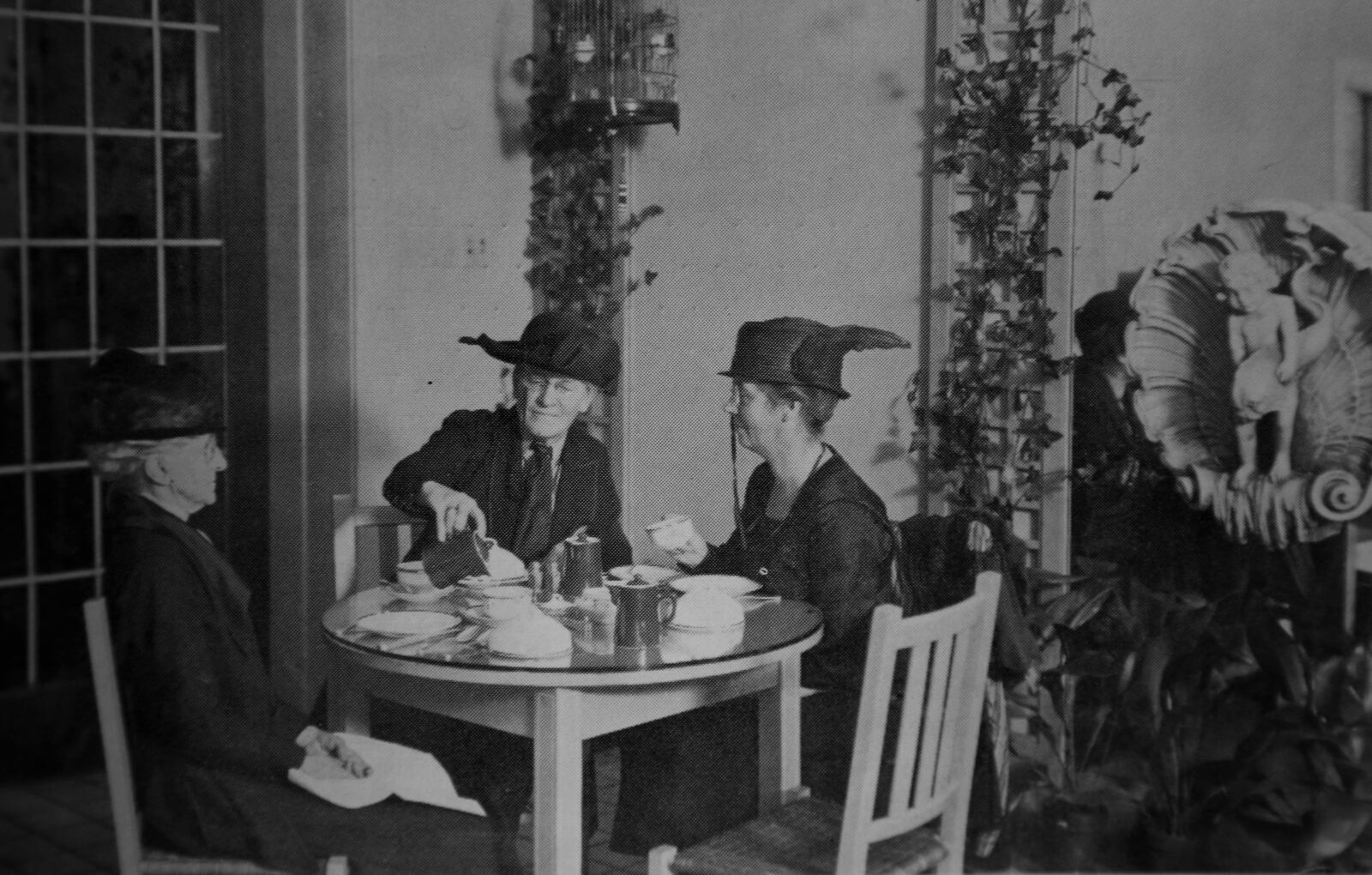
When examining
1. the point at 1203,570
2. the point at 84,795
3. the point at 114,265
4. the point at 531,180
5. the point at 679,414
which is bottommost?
the point at 84,795

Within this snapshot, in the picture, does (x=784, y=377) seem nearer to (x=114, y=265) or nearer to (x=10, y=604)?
(x=114, y=265)

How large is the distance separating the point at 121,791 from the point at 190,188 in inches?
49.1

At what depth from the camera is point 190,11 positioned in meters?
3.31

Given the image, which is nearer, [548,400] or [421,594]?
[421,594]

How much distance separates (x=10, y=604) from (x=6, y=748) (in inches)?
11.2

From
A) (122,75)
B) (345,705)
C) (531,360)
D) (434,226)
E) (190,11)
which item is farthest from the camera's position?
(434,226)

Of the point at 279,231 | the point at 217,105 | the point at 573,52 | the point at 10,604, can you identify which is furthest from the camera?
the point at 573,52

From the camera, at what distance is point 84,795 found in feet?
9.61

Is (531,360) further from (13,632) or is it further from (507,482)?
(13,632)

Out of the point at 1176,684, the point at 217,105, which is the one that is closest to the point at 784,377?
the point at 1176,684

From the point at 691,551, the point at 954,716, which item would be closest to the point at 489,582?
the point at 691,551

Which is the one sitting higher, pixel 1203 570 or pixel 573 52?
pixel 573 52

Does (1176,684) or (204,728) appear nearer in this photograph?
(204,728)

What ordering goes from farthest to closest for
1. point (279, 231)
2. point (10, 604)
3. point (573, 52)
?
point (573, 52), point (279, 231), point (10, 604)
